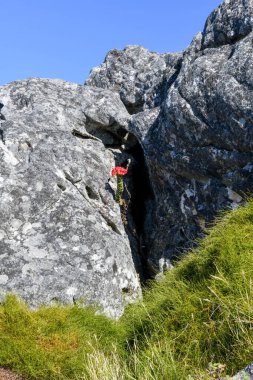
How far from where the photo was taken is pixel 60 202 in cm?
1004

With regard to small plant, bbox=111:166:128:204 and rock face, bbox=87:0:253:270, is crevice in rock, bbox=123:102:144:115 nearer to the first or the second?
rock face, bbox=87:0:253:270

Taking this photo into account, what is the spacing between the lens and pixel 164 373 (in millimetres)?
6180

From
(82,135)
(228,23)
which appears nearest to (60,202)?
(82,135)

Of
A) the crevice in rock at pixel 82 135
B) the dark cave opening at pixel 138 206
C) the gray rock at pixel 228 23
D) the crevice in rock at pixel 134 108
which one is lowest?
the dark cave opening at pixel 138 206

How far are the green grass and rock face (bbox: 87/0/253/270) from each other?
1496mm

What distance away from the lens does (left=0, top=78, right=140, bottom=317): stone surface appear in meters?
9.06

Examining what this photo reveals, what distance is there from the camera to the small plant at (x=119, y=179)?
11305 millimetres

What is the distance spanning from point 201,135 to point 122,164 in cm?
252

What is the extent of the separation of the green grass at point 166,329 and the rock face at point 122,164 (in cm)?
93

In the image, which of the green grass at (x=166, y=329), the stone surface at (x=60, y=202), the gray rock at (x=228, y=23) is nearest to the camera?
the green grass at (x=166, y=329)

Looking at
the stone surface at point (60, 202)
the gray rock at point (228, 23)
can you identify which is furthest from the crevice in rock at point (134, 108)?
the gray rock at point (228, 23)

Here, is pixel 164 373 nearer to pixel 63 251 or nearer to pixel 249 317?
pixel 249 317

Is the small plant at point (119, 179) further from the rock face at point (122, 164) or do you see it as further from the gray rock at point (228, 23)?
the gray rock at point (228, 23)

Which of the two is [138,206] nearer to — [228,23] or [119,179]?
[119,179]
